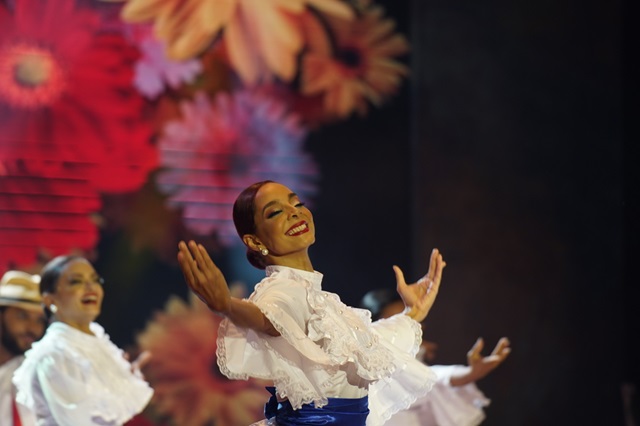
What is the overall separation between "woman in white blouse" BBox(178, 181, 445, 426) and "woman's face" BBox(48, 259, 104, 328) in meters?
1.55

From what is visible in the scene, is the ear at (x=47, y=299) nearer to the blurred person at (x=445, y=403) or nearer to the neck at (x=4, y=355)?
the neck at (x=4, y=355)

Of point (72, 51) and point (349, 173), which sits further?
point (349, 173)

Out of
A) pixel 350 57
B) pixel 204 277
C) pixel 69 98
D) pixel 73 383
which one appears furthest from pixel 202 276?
pixel 350 57

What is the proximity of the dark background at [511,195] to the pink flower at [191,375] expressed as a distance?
Answer: 799 millimetres

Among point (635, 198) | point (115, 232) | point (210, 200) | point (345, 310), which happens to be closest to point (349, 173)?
point (210, 200)

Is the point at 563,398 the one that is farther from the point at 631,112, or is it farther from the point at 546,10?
the point at 546,10

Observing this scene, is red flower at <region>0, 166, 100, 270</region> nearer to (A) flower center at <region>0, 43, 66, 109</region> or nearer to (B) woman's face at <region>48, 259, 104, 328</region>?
(A) flower center at <region>0, 43, 66, 109</region>

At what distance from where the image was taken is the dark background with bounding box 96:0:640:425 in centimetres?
586

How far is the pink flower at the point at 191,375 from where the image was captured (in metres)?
5.32

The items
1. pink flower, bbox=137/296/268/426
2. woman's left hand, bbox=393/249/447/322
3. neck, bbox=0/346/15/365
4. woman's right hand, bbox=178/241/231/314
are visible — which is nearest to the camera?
woman's right hand, bbox=178/241/231/314

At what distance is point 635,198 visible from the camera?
6.20 metres

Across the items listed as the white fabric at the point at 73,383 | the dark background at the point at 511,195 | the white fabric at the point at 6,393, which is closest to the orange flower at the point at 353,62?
the dark background at the point at 511,195

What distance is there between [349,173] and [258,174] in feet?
1.93

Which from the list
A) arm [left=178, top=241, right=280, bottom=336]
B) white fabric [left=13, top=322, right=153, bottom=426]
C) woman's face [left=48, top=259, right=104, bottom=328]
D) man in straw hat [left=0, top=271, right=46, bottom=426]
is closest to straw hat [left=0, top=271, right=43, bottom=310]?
man in straw hat [left=0, top=271, right=46, bottom=426]
